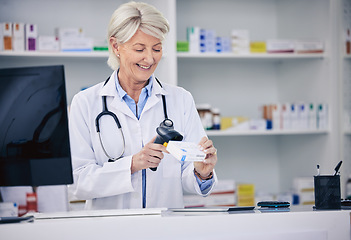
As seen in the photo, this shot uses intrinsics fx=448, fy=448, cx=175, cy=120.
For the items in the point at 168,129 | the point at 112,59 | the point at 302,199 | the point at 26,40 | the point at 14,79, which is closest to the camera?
the point at 14,79

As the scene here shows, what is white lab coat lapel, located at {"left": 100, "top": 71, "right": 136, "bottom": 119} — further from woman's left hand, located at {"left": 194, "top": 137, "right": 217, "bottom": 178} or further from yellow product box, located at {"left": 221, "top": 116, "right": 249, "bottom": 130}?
yellow product box, located at {"left": 221, "top": 116, "right": 249, "bottom": 130}

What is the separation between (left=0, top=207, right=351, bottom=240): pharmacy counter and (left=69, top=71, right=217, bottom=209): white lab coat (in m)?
0.49

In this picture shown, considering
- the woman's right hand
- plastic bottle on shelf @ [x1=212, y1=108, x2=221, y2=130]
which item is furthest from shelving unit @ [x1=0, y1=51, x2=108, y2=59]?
the woman's right hand

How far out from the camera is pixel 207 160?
67.5 inches

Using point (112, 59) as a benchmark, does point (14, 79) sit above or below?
below

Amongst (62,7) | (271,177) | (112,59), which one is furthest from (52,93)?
(271,177)

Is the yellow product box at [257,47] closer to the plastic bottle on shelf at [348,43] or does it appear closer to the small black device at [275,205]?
the plastic bottle on shelf at [348,43]

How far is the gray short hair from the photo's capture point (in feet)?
6.36

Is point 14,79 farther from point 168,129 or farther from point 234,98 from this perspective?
point 234,98

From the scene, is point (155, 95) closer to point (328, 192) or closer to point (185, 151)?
point (185, 151)

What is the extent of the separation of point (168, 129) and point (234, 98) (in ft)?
7.95

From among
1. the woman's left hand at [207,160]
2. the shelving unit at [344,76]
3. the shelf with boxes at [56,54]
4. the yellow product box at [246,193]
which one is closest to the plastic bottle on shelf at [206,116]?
the yellow product box at [246,193]

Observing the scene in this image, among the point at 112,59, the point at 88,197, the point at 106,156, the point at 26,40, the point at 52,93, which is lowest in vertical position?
the point at 88,197

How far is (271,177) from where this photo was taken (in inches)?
156
